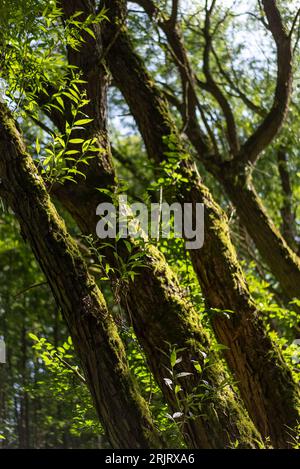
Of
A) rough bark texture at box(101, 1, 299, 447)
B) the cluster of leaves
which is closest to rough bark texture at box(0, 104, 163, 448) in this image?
rough bark texture at box(101, 1, 299, 447)

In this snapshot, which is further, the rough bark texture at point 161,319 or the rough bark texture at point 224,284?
the rough bark texture at point 224,284

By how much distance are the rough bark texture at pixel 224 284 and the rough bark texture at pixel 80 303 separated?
5.51ft

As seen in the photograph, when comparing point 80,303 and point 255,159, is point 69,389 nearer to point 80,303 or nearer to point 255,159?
point 80,303

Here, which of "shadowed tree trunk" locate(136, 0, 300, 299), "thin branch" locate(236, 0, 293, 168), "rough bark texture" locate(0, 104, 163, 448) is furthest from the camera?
"shadowed tree trunk" locate(136, 0, 300, 299)

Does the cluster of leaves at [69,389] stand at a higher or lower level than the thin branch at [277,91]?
lower

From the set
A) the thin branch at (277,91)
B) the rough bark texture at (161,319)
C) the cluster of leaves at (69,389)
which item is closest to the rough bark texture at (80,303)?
the rough bark texture at (161,319)

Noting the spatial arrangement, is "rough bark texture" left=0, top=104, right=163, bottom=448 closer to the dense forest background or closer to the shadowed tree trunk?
the dense forest background

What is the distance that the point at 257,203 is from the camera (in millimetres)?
6664

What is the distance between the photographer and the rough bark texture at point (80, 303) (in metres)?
2.57

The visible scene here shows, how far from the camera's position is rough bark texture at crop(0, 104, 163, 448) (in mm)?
2566

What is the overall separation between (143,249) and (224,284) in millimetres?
1025

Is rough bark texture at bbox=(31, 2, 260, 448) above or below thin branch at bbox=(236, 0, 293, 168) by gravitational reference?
below

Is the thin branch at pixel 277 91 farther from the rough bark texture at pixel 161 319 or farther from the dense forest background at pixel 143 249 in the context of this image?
the rough bark texture at pixel 161 319

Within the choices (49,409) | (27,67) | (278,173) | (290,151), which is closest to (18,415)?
(49,409)
